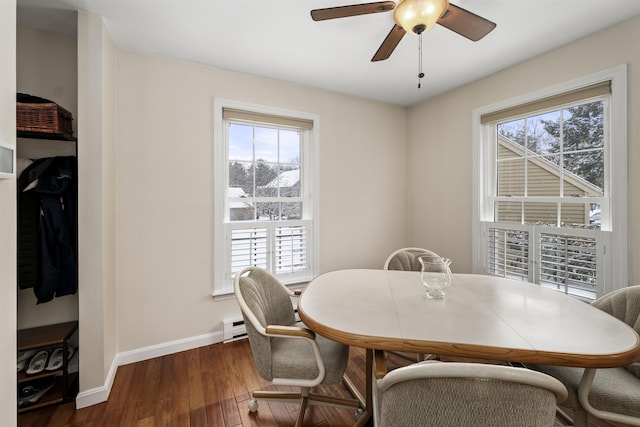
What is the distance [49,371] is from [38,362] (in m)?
0.14

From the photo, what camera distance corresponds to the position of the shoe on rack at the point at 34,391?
1.69m

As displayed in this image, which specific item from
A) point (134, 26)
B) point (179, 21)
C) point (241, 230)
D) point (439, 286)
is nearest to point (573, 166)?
point (439, 286)

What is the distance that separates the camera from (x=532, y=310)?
4.48 feet

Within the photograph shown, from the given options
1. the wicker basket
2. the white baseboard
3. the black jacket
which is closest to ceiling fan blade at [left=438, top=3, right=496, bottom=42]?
the wicker basket

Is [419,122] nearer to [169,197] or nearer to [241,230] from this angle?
[241,230]

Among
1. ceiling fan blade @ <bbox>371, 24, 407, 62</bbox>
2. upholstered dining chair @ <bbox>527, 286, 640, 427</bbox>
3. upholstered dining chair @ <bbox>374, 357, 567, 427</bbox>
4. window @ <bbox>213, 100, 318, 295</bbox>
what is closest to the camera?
upholstered dining chair @ <bbox>374, 357, 567, 427</bbox>

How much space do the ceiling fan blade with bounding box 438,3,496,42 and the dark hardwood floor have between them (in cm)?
228

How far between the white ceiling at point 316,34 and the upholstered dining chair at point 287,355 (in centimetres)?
175

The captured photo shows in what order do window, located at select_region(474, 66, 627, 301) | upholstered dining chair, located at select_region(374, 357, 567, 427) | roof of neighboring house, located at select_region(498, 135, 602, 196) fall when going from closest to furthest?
upholstered dining chair, located at select_region(374, 357, 567, 427)
window, located at select_region(474, 66, 627, 301)
roof of neighboring house, located at select_region(498, 135, 602, 196)

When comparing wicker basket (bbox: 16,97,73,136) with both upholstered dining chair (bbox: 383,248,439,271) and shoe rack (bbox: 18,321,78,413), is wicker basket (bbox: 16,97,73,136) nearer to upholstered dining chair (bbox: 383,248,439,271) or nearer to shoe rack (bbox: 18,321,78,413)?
shoe rack (bbox: 18,321,78,413)

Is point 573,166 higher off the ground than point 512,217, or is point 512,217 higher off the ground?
point 573,166

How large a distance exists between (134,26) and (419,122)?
304 centimetres

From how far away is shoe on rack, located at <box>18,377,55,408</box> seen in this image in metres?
1.69

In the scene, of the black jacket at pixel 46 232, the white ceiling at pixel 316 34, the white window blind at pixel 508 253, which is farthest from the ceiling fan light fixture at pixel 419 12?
the black jacket at pixel 46 232
